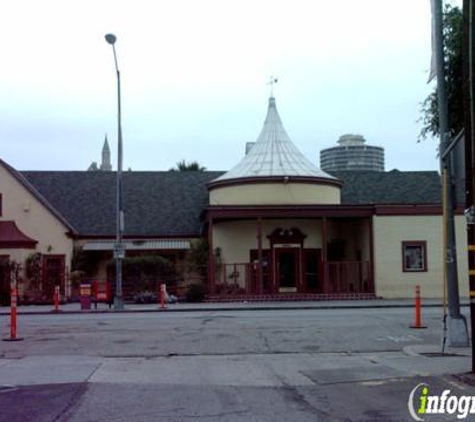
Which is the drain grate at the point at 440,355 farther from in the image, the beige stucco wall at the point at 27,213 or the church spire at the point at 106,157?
the church spire at the point at 106,157

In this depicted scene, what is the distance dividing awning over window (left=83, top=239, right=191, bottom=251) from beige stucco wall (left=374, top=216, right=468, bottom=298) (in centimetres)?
1003

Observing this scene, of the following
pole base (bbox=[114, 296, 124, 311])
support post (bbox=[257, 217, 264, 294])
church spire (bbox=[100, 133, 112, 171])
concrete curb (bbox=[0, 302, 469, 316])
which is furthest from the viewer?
church spire (bbox=[100, 133, 112, 171])

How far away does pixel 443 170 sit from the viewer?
565 inches

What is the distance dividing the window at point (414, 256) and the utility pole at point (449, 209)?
69.4 ft

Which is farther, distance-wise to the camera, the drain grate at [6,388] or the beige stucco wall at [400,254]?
the beige stucco wall at [400,254]

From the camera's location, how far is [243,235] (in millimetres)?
37625

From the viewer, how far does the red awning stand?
116 ft

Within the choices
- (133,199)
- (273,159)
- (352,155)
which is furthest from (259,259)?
(352,155)

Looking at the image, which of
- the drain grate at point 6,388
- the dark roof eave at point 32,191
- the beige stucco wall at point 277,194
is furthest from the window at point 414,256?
the drain grate at point 6,388

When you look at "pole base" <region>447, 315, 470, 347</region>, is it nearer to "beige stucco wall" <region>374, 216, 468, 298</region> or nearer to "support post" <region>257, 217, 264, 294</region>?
"support post" <region>257, 217, 264, 294</region>

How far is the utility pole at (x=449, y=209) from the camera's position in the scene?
14234 millimetres

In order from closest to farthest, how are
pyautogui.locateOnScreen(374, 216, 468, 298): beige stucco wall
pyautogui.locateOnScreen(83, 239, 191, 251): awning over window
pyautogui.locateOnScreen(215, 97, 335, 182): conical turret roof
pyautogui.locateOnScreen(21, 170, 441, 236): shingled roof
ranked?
pyautogui.locateOnScreen(374, 216, 468, 298): beige stucco wall, pyautogui.locateOnScreen(215, 97, 335, 182): conical turret roof, pyautogui.locateOnScreen(83, 239, 191, 251): awning over window, pyautogui.locateOnScreen(21, 170, 441, 236): shingled roof

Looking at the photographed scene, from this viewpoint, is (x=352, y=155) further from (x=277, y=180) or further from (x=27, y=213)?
(x=27, y=213)

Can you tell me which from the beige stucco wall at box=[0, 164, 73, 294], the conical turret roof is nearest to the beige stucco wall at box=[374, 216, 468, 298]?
the conical turret roof
